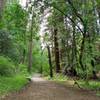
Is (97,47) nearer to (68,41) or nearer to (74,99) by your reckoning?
(68,41)

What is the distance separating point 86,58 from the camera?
2016 cm

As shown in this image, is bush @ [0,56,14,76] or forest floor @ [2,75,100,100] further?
bush @ [0,56,14,76]

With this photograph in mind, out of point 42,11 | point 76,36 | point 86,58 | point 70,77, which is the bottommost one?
point 70,77

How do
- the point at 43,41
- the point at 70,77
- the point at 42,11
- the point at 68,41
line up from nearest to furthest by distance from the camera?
1. the point at 42,11
2. the point at 68,41
3. the point at 70,77
4. the point at 43,41

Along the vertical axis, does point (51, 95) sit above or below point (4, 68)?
below

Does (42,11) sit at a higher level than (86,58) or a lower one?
higher

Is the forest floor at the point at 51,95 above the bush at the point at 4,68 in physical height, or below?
below

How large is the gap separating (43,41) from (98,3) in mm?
17202

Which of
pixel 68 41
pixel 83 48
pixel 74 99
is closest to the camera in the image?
pixel 74 99

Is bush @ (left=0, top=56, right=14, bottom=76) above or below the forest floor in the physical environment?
above

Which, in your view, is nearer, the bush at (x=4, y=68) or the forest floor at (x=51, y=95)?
the forest floor at (x=51, y=95)

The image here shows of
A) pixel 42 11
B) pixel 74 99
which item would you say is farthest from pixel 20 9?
pixel 74 99

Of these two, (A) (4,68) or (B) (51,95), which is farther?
(A) (4,68)

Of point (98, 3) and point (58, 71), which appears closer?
point (98, 3)
